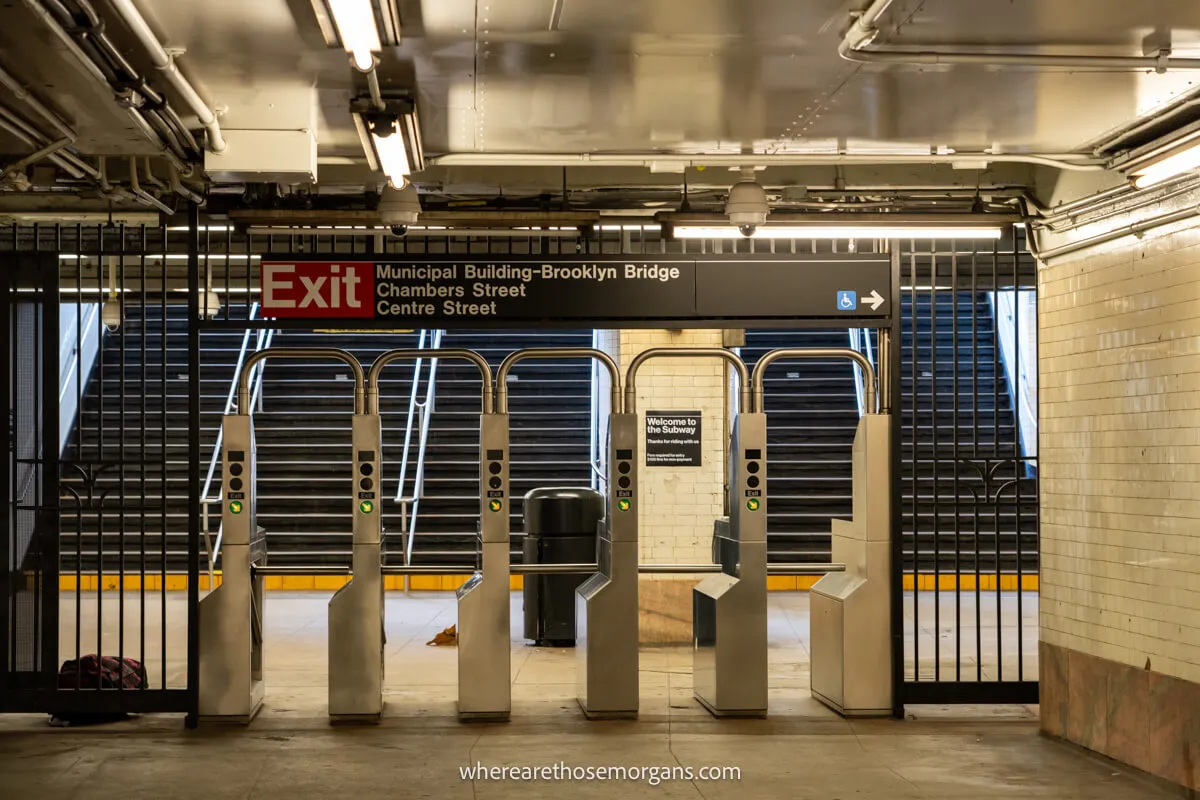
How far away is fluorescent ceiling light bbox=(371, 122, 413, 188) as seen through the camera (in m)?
5.71

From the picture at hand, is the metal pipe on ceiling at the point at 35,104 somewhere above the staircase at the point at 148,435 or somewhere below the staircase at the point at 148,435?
above

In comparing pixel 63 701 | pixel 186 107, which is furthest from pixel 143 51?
pixel 63 701

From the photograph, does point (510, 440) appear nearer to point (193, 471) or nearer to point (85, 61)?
point (193, 471)

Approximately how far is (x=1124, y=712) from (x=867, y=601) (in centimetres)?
170

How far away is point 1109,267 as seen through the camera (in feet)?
22.1

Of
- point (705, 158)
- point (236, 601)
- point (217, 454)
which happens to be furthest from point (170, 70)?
point (217, 454)

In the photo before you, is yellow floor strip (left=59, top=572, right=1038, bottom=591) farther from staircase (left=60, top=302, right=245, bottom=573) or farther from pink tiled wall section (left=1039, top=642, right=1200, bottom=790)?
pink tiled wall section (left=1039, top=642, right=1200, bottom=790)

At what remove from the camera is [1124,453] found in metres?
6.55

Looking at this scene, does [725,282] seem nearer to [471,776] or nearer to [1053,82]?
[1053,82]

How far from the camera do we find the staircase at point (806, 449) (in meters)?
14.4

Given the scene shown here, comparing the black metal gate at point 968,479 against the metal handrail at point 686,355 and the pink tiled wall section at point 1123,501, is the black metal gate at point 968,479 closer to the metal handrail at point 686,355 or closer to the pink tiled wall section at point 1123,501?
the pink tiled wall section at point 1123,501

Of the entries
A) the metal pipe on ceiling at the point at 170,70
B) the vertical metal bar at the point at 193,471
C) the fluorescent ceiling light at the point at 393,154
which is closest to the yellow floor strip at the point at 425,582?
the vertical metal bar at the point at 193,471

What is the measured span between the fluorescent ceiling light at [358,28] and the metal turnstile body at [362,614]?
137 inches

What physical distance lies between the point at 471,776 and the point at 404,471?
27.7 feet
